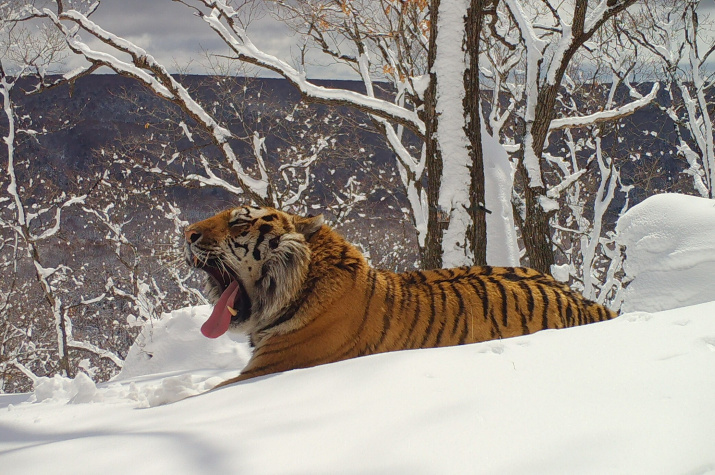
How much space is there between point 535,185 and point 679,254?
2322mm

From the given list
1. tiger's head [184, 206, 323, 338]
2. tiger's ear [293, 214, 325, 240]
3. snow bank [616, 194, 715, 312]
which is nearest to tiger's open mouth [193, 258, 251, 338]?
Result: tiger's head [184, 206, 323, 338]

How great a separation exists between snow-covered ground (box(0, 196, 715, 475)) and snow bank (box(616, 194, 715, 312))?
12.2 ft

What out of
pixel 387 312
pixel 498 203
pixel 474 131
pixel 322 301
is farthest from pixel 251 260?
pixel 498 203

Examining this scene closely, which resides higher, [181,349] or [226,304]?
[226,304]

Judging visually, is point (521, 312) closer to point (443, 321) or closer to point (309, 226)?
point (443, 321)

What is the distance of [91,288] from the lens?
30.2m

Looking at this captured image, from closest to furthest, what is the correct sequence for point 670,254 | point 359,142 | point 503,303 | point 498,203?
1. point 503,303
2. point 670,254
3. point 498,203
4. point 359,142

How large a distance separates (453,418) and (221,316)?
2.23 meters

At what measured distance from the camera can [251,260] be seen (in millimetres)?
3482

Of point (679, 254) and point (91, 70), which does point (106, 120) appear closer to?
point (91, 70)

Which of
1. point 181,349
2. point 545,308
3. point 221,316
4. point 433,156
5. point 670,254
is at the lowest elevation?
point 181,349

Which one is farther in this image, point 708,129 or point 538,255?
point 708,129

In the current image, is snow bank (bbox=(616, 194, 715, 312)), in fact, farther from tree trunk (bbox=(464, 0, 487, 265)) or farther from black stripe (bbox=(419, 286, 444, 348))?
black stripe (bbox=(419, 286, 444, 348))

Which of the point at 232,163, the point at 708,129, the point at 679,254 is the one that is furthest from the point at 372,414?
the point at 708,129
